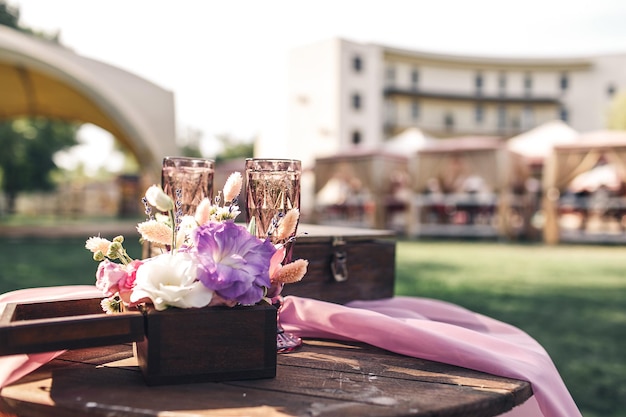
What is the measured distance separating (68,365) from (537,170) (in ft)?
48.4

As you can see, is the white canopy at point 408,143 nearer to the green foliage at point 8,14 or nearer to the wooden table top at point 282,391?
the green foliage at point 8,14

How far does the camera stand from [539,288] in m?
5.17

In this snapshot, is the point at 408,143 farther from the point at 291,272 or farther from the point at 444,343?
the point at 291,272

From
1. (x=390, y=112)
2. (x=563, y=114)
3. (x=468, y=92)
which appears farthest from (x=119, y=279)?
(x=563, y=114)

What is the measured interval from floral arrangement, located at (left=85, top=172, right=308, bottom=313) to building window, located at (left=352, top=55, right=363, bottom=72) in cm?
2965

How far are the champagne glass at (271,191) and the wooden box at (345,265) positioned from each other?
1.17 ft

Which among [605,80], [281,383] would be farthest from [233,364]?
[605,80]

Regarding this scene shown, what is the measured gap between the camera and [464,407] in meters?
0.82

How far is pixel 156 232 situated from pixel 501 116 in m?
37.0

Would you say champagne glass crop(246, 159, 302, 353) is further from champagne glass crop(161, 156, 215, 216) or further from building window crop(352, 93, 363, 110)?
building window crop(352, 93, 363, 110)

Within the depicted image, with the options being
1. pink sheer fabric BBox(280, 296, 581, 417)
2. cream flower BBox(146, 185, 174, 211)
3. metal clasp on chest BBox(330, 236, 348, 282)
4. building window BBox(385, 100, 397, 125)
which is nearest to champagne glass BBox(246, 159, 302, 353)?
pink sheer fabric BBox(280, 296, 581, 417)

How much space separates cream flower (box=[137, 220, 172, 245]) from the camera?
945mm

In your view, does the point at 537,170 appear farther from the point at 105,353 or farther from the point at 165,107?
the point at 105,353

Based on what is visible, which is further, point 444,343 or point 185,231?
point 444,343
